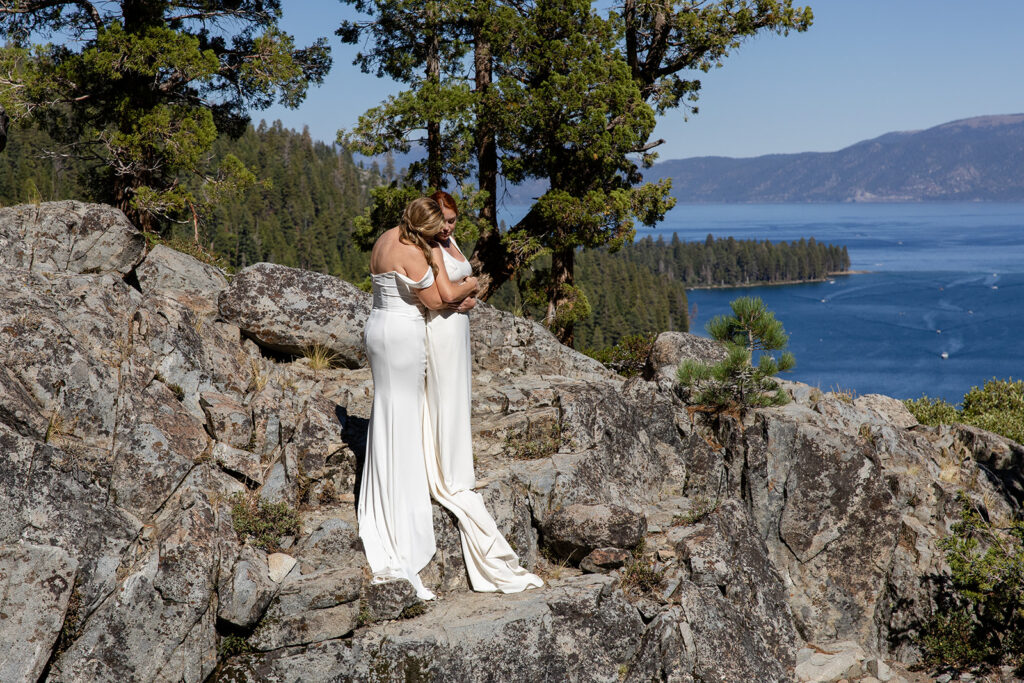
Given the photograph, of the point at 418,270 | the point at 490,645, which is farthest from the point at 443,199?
the point at 490,645

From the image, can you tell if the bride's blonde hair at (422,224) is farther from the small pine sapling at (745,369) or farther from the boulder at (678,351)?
the boulder at (678,351)

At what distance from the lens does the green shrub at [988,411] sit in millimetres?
16328

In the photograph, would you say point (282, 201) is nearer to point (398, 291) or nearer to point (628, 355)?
point (628, 355)

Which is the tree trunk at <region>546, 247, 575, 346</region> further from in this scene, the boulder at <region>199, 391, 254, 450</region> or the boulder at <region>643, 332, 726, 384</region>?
the boulder at <region>199, 391, 254, 450</region>

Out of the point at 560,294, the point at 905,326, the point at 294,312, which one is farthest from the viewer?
the point at 905,326

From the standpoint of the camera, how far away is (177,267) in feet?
39.5

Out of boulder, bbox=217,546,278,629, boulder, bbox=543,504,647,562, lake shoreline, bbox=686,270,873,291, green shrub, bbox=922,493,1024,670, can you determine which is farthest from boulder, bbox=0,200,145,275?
lake shoreline, bbox=686,270,873,291

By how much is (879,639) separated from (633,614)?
524 centimetres

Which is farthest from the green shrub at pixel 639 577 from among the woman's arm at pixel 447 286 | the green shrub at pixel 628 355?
the green shrub at pixel 628 355

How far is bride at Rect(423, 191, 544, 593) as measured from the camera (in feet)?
25.1

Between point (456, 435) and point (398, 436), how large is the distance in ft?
1.98

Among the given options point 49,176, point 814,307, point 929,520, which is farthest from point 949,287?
point 929,520

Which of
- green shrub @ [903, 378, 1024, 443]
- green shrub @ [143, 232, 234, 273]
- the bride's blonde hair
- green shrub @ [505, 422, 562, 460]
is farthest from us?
green shrub @ [903, 378, 1024, 443]

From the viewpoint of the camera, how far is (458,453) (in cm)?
783
